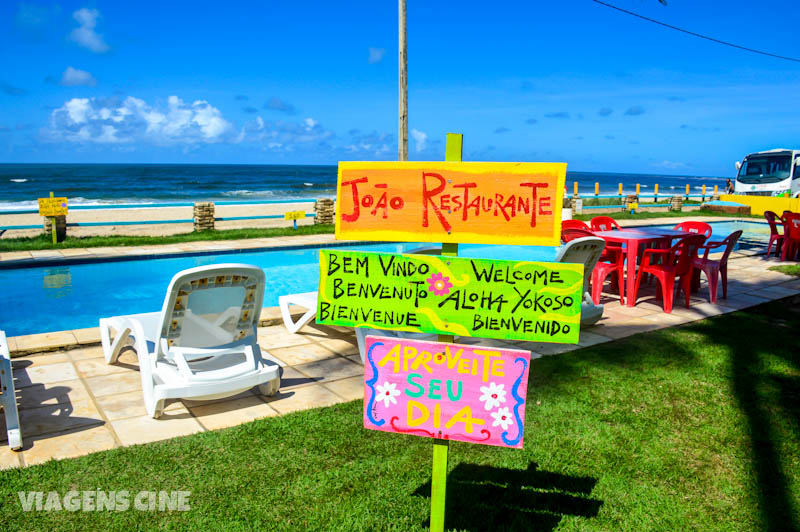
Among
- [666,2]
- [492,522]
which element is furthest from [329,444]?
[666,2]

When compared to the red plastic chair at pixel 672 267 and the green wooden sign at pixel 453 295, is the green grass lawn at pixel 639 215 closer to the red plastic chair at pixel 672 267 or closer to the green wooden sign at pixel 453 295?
the red plastic chair at pixel 672 267

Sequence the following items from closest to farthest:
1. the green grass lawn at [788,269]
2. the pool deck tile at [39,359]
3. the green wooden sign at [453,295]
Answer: the green wooden sign at [453,295] → the pool deck tile at [39,359] → the green grass lawn at [788,269]

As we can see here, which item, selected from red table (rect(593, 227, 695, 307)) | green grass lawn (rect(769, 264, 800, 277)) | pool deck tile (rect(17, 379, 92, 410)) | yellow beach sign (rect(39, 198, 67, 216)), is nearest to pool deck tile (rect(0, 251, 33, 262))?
yellow beach sign (rect(39, 198, 67, 216))

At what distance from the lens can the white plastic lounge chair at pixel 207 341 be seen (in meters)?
3.59

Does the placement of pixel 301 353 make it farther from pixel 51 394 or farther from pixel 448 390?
pixel 448 390

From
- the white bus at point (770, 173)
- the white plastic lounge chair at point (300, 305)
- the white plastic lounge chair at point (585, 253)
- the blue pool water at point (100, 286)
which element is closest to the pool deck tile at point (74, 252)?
the blue pool water at point (100, 286)

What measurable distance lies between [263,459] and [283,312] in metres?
2.94

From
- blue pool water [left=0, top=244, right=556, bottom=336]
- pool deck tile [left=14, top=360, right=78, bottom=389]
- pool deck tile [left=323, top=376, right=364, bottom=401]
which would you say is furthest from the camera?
blue pool water [left=0, top=244, right=556, bottom=336]

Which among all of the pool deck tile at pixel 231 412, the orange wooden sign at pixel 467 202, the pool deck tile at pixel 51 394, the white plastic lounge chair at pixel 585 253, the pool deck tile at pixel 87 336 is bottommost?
the pool deck tile at pixel 231 412

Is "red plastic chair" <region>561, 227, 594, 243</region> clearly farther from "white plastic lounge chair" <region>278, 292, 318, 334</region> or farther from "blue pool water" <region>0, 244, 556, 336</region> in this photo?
"blue pool water" <region>0, 244, 556, 336</region>

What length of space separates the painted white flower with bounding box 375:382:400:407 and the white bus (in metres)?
24.6

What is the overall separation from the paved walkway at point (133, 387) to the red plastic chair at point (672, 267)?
302 mm

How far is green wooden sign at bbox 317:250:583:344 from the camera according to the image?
214 centimetres

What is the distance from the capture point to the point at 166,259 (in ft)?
36.8
